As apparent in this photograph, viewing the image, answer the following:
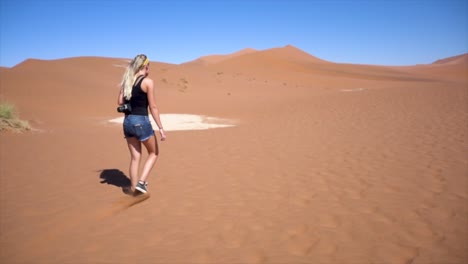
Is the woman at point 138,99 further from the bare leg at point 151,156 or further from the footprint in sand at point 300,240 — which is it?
the footprint in sand at point 300,240

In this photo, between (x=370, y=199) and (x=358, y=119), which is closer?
(x=370, y=199)

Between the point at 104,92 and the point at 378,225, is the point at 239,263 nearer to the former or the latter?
the point at 378,225

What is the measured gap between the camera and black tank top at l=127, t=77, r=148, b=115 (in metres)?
3.63

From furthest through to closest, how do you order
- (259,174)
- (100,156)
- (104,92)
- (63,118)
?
(104,92) → (63,118) → (100,156) → (259,174)

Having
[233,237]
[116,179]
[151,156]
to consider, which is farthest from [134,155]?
[233,237]

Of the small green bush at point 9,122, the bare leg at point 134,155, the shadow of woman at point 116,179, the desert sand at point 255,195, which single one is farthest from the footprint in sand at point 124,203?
the small green bush at point 9,122

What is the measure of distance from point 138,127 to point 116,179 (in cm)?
187

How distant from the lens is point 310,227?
123 inches

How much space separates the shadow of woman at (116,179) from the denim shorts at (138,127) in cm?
108

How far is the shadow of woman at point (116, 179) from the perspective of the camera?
4736mm

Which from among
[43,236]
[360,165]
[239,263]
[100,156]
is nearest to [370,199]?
[360,165]

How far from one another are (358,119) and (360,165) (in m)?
5.09

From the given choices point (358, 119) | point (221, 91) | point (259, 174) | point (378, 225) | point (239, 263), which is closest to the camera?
point (239, 263)

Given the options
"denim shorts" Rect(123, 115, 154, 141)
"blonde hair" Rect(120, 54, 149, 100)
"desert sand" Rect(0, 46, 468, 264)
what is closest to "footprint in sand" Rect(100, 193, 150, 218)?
"desert sand" Rect(0, 46, 468, 264)
